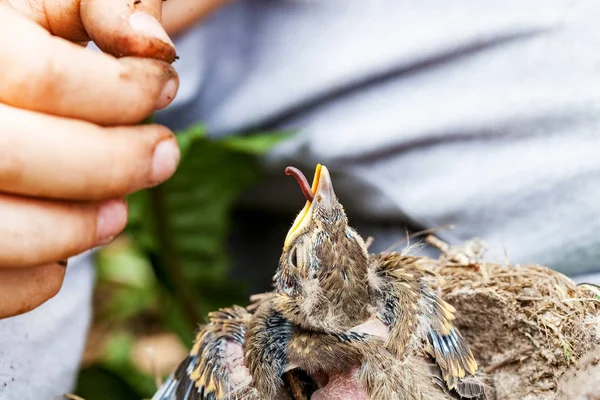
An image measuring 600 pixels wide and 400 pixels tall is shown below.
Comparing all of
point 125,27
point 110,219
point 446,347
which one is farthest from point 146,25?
point 446,347

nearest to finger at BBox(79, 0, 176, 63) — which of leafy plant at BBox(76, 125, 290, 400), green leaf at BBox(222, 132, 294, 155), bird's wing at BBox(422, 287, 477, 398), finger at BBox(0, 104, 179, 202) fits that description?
finger at BBox(0, 104, 179, 202)

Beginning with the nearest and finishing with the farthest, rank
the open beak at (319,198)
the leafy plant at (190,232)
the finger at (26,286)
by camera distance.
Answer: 1. the finger at (26,286)
2. the open beak at (319,198)
3. the leafy plant at (190,232)

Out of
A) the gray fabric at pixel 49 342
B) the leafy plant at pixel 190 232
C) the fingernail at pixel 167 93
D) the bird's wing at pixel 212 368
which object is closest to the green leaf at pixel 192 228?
the leafy plant at pixel 190 232

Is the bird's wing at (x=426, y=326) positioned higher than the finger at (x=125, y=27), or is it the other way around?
the finger at (x=125, y=27)

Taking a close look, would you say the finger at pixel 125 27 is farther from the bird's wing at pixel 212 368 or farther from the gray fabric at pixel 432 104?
the gray fabric at pixel 432 104

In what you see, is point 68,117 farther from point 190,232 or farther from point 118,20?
point 190,232

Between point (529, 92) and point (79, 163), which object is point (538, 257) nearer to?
point (529, 92)
